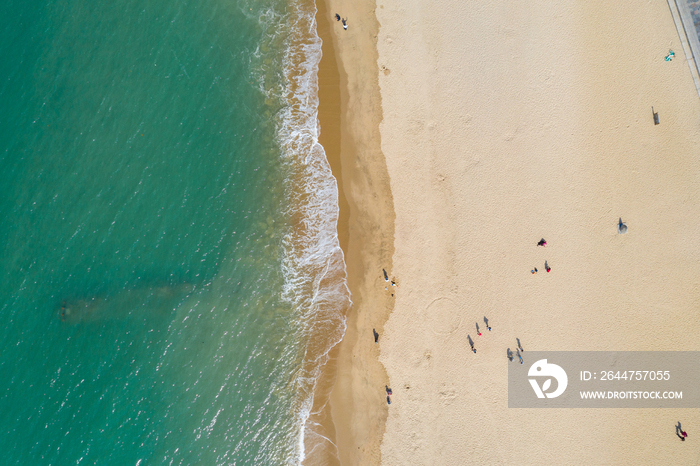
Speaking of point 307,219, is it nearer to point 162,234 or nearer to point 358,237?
point 358,237

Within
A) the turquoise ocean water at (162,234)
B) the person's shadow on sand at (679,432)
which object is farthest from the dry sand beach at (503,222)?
the turquoise ocean water at (162,234)

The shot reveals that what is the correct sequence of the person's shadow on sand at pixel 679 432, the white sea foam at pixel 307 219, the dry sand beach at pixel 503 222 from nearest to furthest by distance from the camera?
the person's shadow on sand at pixel 679 432 < the dry sand beach at pixel 503 222 < the white sea foam at pixel 307 219

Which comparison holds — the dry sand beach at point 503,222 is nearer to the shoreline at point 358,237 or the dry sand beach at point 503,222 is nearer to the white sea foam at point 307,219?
the shoreline at point 358,237

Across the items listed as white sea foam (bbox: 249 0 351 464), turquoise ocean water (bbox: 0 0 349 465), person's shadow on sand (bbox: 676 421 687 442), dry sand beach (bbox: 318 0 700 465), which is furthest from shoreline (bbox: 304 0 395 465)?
person's shadow on sand (bbox: 676 421 687 442)

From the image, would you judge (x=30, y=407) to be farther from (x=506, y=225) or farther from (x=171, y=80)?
(x=506, y=225)

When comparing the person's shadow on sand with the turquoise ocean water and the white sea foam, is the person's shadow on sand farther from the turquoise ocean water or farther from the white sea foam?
the turquoise ocean water

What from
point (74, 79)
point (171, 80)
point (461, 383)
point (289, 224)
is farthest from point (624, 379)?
point (74, 79)
